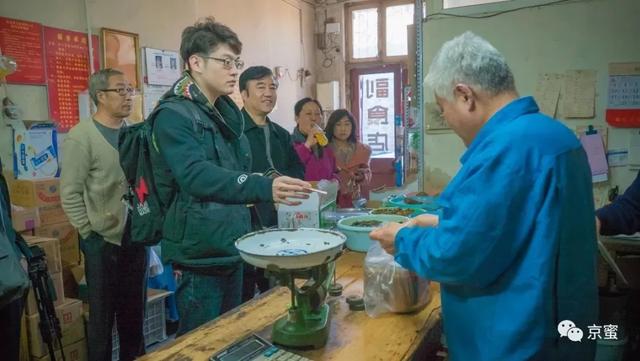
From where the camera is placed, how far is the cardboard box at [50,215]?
272cm

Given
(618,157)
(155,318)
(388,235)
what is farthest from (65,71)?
(618,157)

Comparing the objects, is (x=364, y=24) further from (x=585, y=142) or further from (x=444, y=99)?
(x=444, y=99)

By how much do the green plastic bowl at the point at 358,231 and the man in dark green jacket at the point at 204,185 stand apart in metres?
0.28

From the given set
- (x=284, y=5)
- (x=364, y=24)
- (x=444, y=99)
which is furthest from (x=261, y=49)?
(x=444, y=99)

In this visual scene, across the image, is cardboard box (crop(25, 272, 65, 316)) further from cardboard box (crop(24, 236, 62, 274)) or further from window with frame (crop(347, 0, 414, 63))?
window with frame (crop(347, 0, 414, 63))

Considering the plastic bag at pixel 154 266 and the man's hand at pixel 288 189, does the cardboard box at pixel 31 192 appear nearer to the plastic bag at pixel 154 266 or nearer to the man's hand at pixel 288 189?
the plastic bag at pixel 154 266

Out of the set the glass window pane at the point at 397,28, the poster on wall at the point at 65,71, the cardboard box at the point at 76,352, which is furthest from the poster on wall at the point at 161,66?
the glass window pane at the point at 397,28

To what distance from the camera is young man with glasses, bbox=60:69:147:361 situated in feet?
7.91

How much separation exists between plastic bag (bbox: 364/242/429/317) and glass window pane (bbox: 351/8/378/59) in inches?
211

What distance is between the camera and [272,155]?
8.16 ft

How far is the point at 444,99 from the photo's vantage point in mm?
1098

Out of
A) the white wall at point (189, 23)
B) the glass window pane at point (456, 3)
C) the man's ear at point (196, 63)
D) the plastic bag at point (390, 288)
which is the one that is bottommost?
the plastic bag at point (390, 288)

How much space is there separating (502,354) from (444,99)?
0.58 meters

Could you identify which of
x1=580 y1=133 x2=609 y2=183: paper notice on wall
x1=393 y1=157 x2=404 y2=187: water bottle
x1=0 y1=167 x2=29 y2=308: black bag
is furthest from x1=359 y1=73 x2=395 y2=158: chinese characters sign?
x1=0 y1=167 x2=29 y2=308: black bag
